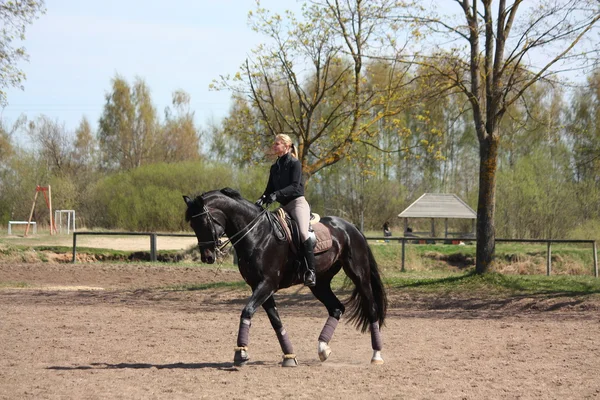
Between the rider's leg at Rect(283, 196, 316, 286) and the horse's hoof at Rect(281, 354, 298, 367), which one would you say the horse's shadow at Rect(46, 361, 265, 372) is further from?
the rider's leg at Rect(283, 196, 316, 286)

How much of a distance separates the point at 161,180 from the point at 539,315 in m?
37.4

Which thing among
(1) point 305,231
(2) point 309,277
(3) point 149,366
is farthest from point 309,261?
(3) point 149,366

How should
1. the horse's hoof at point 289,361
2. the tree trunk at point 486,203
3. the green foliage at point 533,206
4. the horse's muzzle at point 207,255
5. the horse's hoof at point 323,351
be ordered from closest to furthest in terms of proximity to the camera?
the horse's muzzle at point 207,255 < the horse's hoof at point 289,361 < the horse's hoof at point 323,351 < the tree trunk at point 486,203 < the green foliage at point 533,206

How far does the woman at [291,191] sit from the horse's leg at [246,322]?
0.59 metres

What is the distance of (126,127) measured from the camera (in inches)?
2344

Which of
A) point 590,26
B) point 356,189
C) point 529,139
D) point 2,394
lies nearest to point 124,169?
point 356,189

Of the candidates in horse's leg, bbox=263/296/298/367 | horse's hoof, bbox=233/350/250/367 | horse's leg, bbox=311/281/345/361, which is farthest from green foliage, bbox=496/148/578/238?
horse's hoof, bbox=233/350/250/367

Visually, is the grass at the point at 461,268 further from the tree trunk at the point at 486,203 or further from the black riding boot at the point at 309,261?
the black riding boot at the point at 309,261

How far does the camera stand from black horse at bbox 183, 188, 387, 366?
26.5 ft

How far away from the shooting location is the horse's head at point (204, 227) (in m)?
7.99

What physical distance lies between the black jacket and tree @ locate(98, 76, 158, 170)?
171 feet

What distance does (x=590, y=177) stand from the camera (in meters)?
39.4

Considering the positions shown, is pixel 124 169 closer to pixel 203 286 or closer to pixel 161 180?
pixel 161 180

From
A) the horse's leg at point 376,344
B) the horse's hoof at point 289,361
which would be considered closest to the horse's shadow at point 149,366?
the horse's hoof at point 289,361
